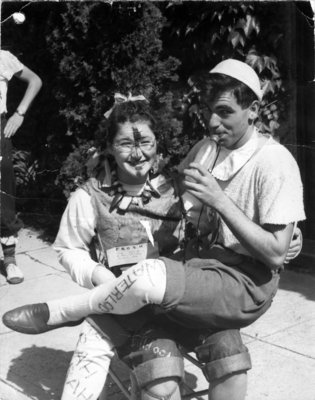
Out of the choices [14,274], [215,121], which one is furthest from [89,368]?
[14,274]

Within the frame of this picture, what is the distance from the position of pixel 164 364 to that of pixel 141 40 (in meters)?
2.97

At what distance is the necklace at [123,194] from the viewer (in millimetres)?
2885

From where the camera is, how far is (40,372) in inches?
135

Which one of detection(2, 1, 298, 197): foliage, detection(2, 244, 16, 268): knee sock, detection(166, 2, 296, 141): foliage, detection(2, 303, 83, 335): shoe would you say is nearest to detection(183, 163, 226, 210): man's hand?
detection(2, 303, 83, 335): shoe

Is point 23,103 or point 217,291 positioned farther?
point 23,103

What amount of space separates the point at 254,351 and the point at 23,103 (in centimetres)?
245

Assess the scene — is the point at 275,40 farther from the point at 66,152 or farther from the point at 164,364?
the point at 164,364

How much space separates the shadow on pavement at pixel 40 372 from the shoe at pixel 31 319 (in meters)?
0.51

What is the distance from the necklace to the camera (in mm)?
2885

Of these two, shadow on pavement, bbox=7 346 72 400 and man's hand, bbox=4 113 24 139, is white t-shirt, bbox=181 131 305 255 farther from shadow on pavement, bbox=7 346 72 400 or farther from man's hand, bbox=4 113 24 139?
man's hand, bbox=4 113 24 139

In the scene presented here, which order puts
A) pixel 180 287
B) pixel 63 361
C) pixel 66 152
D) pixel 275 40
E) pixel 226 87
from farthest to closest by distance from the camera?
pixel 66 152 < pixel 275 40 < pixel 63 361 < pixel 226 87 < pixel 180 287

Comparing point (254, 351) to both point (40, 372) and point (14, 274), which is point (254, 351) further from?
point (14, 274)

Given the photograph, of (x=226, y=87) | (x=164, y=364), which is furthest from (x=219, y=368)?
(x=226, y=87)

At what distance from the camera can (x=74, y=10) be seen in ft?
16.3
